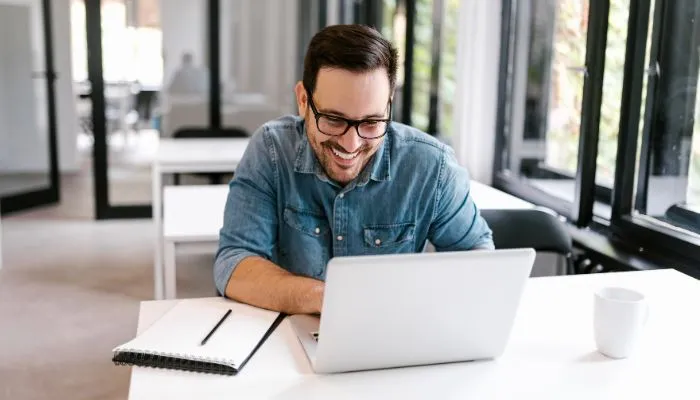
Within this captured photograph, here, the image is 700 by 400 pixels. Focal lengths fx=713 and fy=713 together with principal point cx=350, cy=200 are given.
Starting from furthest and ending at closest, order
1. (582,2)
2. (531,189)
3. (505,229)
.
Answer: (531,189) < (582,2) < (505,229)

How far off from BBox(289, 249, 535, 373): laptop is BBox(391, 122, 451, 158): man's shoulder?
0.58m

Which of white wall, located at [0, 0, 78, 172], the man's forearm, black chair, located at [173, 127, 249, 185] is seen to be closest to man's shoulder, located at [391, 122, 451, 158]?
the man's forearm

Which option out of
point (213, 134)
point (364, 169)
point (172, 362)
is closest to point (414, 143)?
point (364, 169)

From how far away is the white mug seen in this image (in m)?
1.22

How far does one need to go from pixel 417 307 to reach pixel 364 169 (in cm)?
56

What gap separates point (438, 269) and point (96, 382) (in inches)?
77.4

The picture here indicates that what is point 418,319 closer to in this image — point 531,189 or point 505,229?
point 505,229

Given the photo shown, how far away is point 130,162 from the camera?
221 inches

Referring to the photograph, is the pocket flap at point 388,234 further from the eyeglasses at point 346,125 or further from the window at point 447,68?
the window at point 447,68

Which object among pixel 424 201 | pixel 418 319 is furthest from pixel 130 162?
pixel 418 319

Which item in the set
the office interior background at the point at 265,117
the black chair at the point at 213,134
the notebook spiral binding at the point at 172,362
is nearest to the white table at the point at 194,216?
the office interior background at the point at 265,117

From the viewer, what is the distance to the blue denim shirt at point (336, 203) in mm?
1584

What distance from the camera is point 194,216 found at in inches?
104

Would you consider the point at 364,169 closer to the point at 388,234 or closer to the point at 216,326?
the point at 388,234
